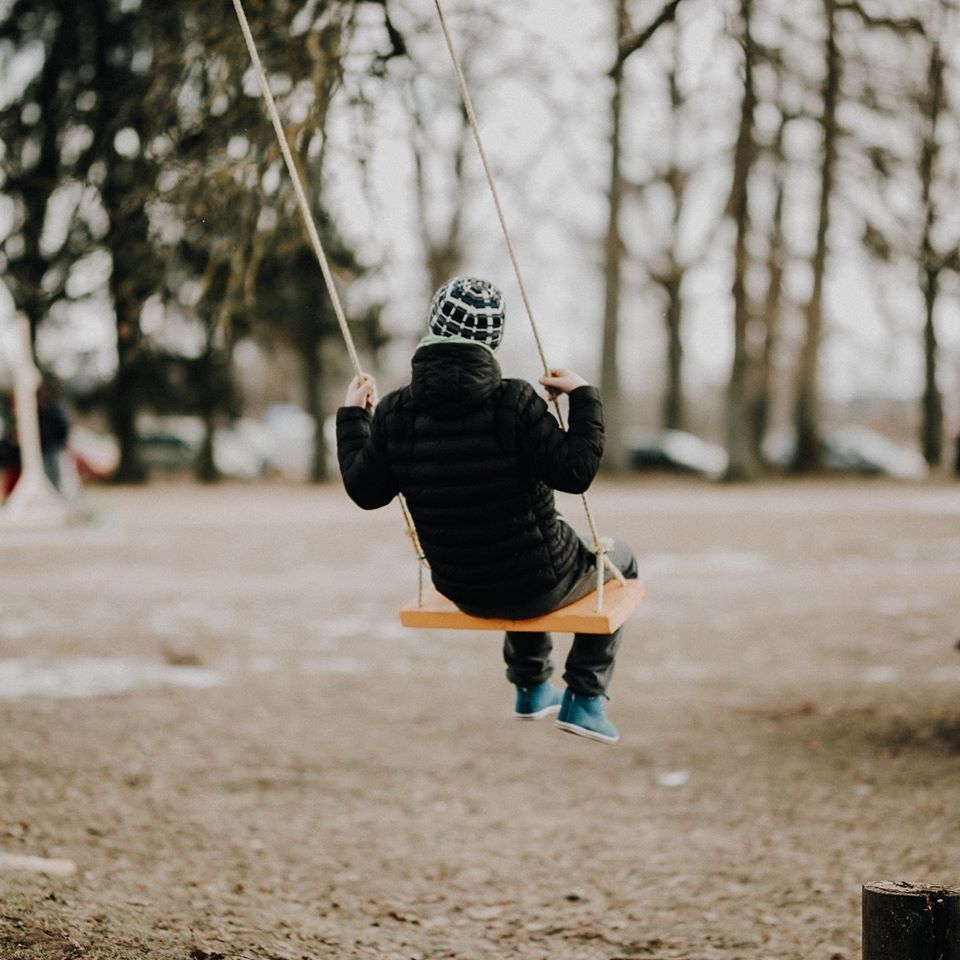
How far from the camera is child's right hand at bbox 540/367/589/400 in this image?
3.90 metres

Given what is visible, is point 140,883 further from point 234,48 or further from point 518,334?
point 518,334

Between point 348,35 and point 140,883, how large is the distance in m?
4.05

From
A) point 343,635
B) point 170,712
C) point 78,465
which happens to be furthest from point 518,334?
point 170,712

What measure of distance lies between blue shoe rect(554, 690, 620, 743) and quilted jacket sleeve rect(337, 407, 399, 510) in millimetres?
955

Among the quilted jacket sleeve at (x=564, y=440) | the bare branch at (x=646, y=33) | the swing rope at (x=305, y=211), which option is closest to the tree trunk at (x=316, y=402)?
the bare branch at (x=646, y=33)

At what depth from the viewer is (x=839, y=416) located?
254ft

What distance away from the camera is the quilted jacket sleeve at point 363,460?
13.3ft

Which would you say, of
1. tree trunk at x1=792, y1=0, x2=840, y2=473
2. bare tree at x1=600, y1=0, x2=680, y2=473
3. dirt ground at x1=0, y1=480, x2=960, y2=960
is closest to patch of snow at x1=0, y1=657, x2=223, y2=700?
dirt ground at x1=0, y1=480, x2=960, y2=960

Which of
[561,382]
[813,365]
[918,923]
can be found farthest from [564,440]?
[813,365]

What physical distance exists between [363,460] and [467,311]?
59cm

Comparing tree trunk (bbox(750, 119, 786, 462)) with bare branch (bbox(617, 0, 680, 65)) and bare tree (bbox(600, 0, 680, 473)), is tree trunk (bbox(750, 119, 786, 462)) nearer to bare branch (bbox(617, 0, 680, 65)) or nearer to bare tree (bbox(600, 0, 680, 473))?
bare tree (bbox(600, 0, 680, 473))

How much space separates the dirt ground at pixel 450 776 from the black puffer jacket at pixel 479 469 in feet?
5.21

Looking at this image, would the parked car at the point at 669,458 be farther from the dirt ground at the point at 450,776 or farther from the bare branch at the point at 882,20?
the bare branch at the point at 882,20

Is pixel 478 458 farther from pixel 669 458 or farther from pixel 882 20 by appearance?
pixel 669 458
